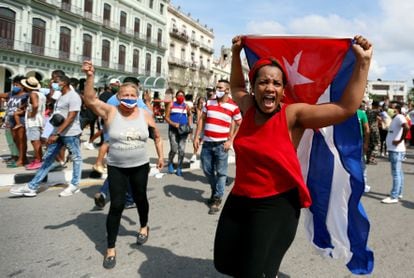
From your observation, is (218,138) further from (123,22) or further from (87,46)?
(123,22)

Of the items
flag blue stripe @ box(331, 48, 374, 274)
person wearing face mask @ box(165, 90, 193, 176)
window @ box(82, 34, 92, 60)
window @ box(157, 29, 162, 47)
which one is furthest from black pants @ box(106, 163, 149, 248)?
window @ box(157, 29, 162, 47)

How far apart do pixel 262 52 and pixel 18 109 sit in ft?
20.5

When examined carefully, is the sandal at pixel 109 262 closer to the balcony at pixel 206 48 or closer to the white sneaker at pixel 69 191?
the white sneaker at pixel 69 191

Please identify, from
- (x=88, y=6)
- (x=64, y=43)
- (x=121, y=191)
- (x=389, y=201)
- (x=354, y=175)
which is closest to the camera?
(x=354, y=175)

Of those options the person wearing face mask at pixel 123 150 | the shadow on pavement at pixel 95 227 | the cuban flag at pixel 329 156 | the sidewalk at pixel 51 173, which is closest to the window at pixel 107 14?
the sidewalk at pixel 51 173

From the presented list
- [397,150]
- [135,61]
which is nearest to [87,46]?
[135,61]

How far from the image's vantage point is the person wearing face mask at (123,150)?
342cm

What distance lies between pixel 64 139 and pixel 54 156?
0.30 m

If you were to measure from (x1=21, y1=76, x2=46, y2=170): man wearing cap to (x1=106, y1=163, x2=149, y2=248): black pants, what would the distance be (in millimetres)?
4182

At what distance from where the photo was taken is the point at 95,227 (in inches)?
166

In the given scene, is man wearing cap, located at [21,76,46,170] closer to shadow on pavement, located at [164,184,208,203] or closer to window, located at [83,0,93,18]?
shadow on pavement, located at [164,184,208,203]

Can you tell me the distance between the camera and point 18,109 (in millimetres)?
7426

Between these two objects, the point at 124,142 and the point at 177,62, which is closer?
the point at 124,142

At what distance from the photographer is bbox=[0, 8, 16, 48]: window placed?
1078 inches
